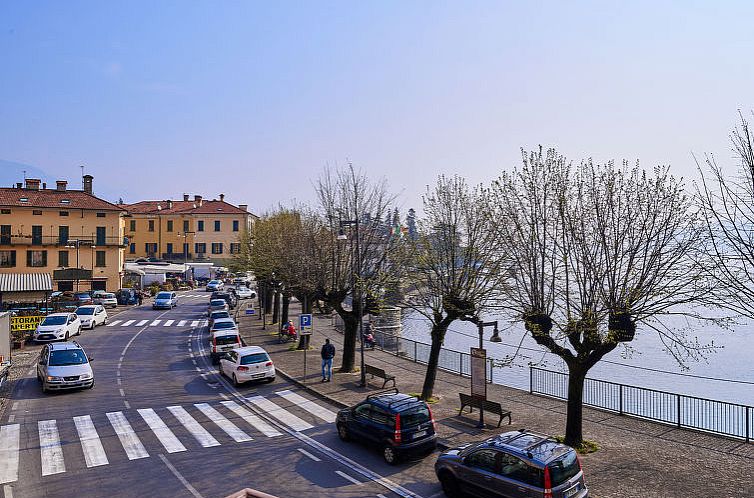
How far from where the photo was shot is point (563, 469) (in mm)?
11047

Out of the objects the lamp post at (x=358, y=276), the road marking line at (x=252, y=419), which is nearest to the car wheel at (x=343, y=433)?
the road marking line at (x=252, y=419)

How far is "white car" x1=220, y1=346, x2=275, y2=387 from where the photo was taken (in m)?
23.3

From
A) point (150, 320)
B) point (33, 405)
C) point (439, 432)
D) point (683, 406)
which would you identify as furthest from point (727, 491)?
point (150, 320)

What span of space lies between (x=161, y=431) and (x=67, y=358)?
8.26 metres

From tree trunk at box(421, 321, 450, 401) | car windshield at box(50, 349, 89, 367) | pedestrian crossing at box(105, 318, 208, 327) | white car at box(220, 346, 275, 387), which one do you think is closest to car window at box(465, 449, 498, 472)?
tree trunk at box(421, 321, 450, 401)

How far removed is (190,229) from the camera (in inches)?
3772

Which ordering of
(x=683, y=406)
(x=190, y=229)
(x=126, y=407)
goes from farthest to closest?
(x=190, y=229), (x=126, y=407), (x=683, y=406)

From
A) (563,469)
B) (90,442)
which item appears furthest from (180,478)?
(563,469)

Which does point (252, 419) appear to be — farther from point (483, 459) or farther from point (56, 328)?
point (56, 328)

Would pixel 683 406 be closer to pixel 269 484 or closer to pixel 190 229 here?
pixel 269 484

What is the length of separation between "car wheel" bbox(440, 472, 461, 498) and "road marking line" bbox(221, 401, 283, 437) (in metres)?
6.25

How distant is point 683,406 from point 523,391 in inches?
225

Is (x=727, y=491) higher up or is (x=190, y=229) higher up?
(x=190, y=229)

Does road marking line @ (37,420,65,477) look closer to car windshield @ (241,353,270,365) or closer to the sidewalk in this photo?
car windshield @ (241,353,270,365)
